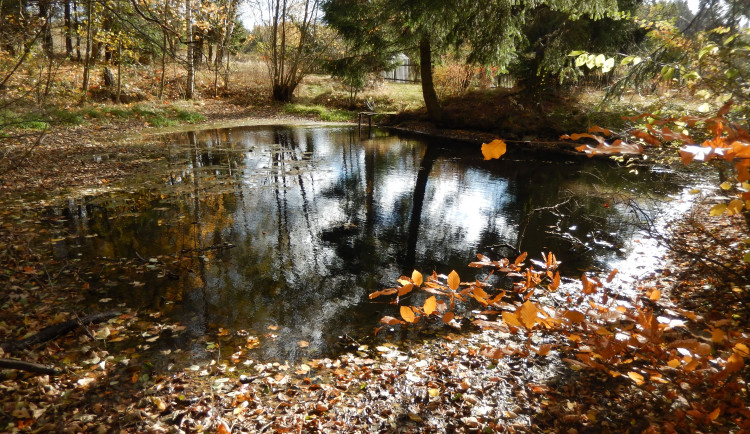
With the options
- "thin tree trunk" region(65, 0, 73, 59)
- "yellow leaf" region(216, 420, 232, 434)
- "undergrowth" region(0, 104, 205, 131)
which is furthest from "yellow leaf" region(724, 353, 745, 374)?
"undergrowth" region(0, 104, 205, 131)

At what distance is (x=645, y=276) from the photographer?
561cm

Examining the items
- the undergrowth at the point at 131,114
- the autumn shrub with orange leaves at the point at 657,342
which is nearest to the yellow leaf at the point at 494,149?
the autumn shrub with orange leaves at the point at 657,342

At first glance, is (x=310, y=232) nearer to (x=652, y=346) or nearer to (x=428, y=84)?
(x=652, y=346)

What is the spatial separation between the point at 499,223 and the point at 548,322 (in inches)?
240

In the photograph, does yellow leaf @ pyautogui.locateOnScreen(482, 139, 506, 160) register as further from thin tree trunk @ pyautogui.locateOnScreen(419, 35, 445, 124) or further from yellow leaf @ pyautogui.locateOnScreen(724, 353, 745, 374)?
thin tree trunk @ pyautogui.locateOnScreen(419, 35, 445, 124)

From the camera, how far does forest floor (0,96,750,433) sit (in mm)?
2831

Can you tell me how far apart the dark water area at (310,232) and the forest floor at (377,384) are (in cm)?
46

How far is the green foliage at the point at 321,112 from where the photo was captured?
80.6 feet

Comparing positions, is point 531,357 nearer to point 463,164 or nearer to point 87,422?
point 87,422

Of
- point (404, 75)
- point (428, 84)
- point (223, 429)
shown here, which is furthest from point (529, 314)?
point (404, 75)

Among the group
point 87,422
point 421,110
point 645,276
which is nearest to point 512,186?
point 645,276

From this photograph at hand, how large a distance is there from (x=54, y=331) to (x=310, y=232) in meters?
4.16

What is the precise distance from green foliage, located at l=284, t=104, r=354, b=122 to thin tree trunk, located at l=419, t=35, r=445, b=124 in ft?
20.2

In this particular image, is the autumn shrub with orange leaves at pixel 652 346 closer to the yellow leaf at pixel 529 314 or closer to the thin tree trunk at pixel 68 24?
the yellow leaf at pixel 529 314
